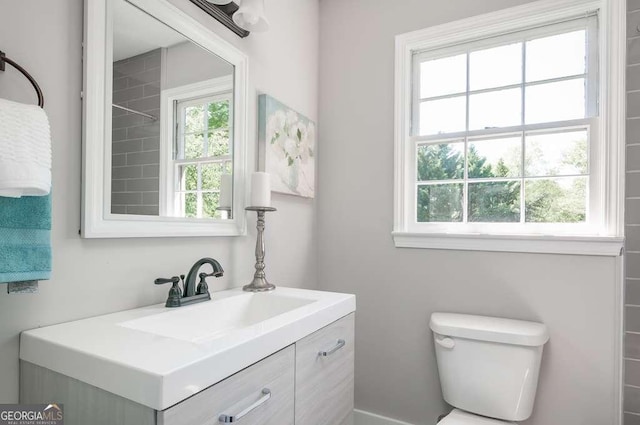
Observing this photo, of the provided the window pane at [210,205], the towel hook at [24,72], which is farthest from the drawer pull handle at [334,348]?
the towel hook at [24,72]

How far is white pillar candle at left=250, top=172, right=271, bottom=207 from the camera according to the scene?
4.75ft

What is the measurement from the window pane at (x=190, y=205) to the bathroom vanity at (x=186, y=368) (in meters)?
0.34

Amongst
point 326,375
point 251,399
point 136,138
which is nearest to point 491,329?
point 326,375

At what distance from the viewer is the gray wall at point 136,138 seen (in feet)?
3.44

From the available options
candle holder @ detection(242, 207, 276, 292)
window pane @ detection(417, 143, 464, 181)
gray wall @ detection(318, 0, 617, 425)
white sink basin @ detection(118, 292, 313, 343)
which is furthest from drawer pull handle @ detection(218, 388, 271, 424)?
window pane @ detection(417, 143, 464, 181)

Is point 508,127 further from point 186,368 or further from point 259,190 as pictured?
point 186,368

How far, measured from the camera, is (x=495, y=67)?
5.85ft

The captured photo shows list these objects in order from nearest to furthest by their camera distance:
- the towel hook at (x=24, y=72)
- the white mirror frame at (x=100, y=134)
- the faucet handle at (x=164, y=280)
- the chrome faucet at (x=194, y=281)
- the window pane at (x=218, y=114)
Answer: the towel hook at (x=24, y=72)
the white mirror frame at (x=100, y=134)
the faucet handle at (x=164, y=280)
the chrome faucet at (x=194, y=281)
the window pane at (x=218, y=114)

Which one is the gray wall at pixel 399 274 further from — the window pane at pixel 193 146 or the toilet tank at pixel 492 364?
the window pane at pixel 193 146

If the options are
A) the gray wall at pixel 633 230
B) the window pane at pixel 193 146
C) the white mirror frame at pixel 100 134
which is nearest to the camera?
the white mirror frame at pixel 100 134

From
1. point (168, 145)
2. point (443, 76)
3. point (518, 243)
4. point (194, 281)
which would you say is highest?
point (443, 76)

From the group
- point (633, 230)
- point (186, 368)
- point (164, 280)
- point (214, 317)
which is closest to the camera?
point (186, 368)

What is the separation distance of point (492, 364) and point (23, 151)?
1.69 m

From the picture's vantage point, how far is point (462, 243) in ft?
5.70
